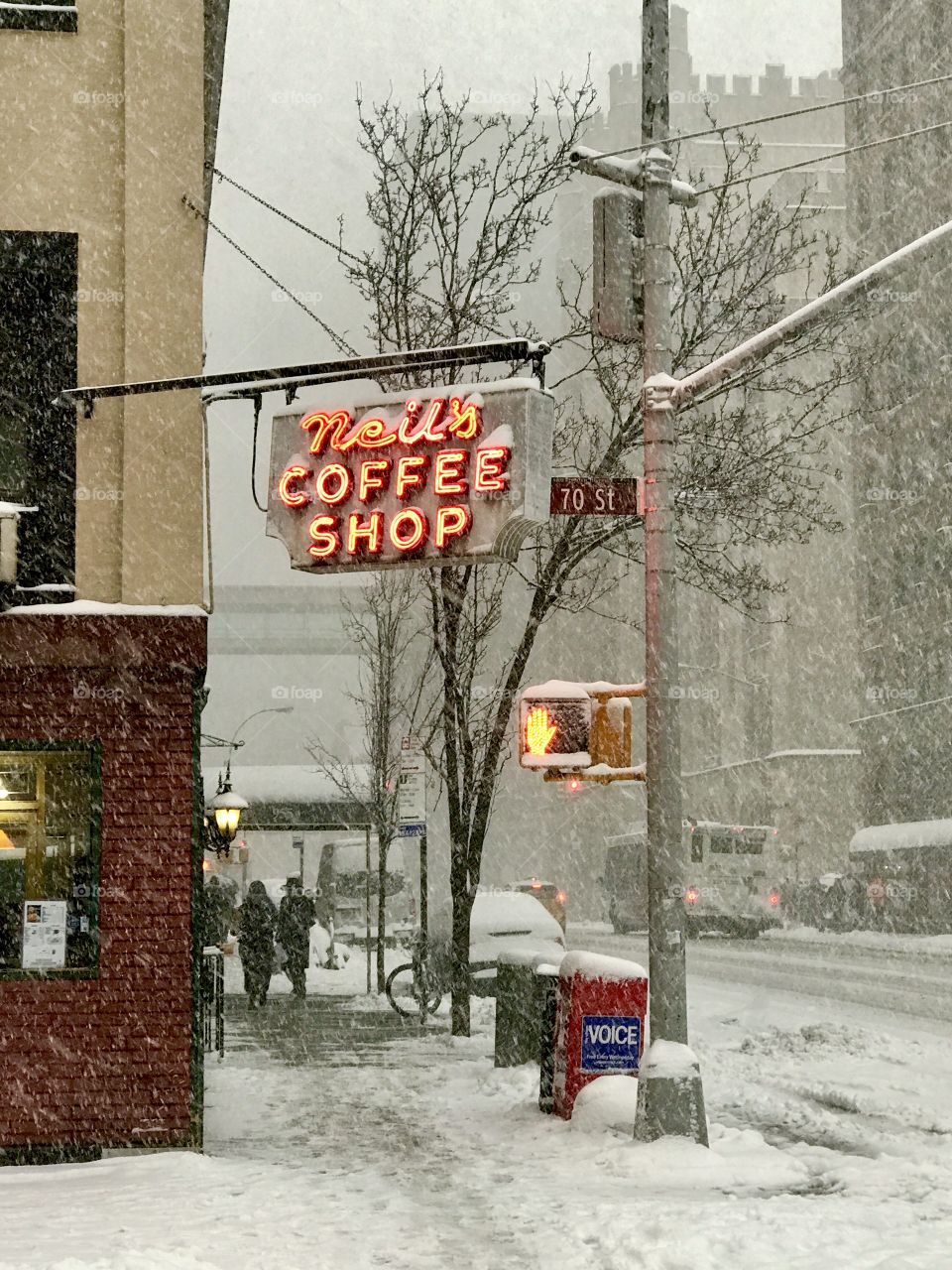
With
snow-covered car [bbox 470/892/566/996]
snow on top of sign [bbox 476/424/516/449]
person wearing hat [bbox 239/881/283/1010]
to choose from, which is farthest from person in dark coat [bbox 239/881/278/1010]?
snow on top of sign [bbox 476/424/516/449]

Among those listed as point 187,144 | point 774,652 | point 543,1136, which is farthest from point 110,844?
point 774,652

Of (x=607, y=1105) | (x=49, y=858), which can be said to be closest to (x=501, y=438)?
(x=49, y=858)

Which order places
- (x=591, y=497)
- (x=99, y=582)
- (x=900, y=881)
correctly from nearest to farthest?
(x=591, y=497) → (x=99, y=582) → (x=900, y=881)

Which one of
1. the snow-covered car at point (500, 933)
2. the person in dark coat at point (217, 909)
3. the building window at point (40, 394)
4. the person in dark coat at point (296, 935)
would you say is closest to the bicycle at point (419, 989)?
the snow-covered car at point (500, 933)

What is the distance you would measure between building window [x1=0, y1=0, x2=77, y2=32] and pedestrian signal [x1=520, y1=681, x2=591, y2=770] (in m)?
6.28

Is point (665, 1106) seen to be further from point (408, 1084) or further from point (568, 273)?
point (568, 273)

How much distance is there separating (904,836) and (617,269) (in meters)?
34.8

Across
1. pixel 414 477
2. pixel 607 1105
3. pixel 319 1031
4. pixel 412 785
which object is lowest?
pixel 319 1031

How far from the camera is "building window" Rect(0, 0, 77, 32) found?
39.9 feet

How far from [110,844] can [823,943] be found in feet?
99.6

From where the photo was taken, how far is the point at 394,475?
10523 millimetres

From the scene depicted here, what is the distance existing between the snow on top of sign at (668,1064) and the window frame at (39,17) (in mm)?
8737

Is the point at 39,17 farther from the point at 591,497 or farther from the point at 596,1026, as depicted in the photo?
the point at 596,1026

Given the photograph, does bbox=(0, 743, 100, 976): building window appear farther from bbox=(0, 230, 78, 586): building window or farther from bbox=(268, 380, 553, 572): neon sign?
bbox=(268, 380, 553, 572): neon sign
